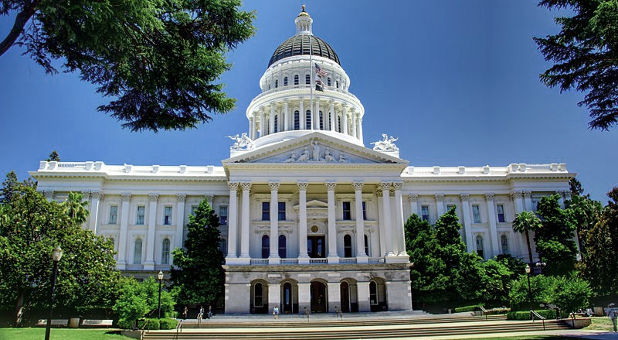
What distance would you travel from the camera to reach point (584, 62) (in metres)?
20.6

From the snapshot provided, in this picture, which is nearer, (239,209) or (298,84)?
(239,209)

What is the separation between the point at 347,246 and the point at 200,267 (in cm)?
1443

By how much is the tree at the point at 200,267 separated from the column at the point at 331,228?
10049 mm

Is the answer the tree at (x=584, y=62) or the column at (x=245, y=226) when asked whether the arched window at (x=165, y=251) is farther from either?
the tree at (x=584, y=62)

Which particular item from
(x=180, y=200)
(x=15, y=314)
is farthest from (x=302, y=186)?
(x=15, y=314)

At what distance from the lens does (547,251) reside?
48.7 meters

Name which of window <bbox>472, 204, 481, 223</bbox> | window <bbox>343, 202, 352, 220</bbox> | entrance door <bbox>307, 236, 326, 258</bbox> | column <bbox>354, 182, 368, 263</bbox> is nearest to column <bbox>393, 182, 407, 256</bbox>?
column <bbox>354, 182, 368, 263</bbox>

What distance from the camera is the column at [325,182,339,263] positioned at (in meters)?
44.8

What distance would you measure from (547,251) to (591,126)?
101ft

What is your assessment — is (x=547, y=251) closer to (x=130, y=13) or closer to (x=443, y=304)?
(x=443, y=304)

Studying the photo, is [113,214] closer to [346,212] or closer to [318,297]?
[318,297]

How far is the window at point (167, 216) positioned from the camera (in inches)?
2135

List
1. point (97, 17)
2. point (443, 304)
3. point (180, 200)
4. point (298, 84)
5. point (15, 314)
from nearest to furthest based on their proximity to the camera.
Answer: point (97, 17)
point (15, 314)
point (443, 304)
point (180, 200)
point (298, 84)

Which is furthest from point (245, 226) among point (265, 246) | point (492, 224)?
point (492, 224)
